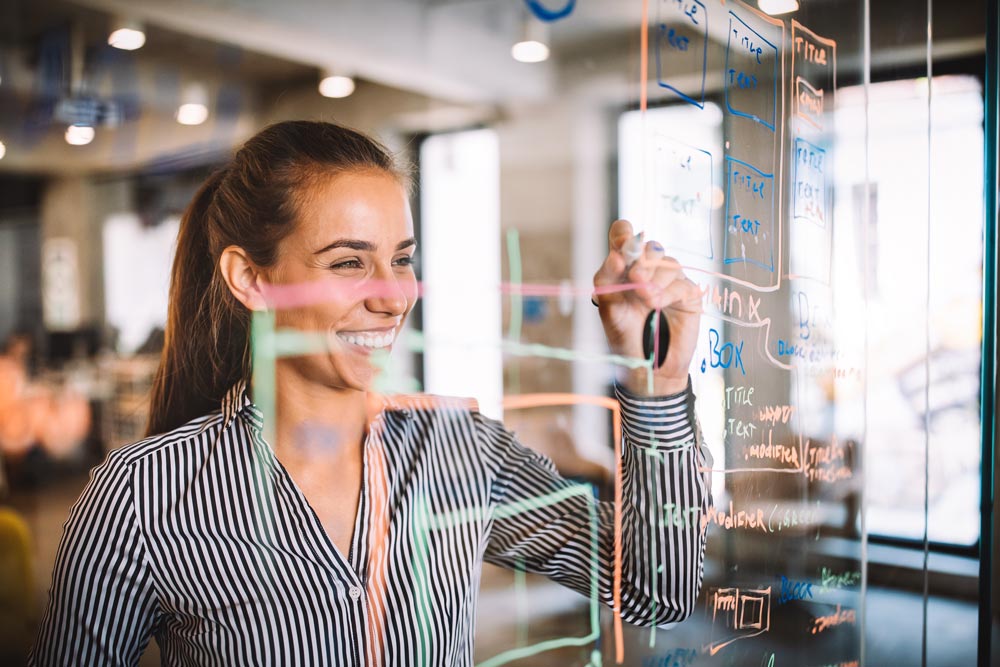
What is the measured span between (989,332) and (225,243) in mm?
1309

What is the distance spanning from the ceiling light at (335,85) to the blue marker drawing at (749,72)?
464 mm

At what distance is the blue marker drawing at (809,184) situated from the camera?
3.54ft

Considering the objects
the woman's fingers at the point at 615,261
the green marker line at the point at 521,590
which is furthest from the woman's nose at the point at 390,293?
the green marker line at the point at 521,590

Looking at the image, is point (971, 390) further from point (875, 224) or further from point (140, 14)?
point (140, 14)

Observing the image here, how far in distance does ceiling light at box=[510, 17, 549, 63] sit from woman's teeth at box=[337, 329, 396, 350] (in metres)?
0.32

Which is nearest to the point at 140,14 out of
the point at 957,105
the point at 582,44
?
the point at 582,44

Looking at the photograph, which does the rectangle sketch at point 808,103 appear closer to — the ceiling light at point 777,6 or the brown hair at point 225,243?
the ceiling light at point 777,6

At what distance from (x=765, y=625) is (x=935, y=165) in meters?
0.93

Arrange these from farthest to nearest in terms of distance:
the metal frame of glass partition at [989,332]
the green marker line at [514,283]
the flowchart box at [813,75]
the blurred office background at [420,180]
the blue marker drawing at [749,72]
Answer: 1. the metal frame of glass partition at [989,332]
2. the flowchart box at [813,75]
3. the blue marker drawing at [749,72]
4. the green marker line at [514,283]
5. the blurred office background at [420,180]

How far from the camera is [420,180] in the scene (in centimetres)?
65

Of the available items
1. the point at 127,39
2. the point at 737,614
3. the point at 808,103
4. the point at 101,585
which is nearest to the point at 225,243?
the point at 127,39

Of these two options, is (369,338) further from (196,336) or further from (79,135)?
(79,135)

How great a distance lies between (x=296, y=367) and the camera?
0.59 metres

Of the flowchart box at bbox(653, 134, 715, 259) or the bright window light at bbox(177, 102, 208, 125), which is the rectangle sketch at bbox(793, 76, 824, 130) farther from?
the bright window light at bbox(177, 102, 208, 125)
